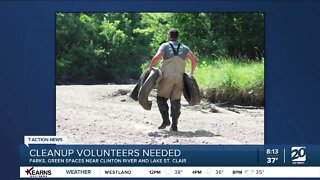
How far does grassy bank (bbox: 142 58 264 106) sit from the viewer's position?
9.18 m

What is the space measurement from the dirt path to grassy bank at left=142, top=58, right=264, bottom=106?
4.7 inches

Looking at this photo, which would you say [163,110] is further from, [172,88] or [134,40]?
[134,40]

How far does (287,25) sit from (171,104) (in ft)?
4.82

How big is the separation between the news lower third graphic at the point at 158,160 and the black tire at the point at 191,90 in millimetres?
500

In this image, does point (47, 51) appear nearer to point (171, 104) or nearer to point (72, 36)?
point (72, 36)

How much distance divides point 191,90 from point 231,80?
47 centimetres

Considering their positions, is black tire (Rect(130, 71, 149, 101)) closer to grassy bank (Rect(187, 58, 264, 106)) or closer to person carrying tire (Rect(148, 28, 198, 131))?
person carrying tire (Rect(148, 28, 198, 131))

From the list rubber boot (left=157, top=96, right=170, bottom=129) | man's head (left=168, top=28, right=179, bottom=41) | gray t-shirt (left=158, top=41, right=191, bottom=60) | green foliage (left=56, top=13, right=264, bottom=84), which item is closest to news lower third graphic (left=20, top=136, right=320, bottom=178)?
rubber boot (left=157, top=96, right=170, bottom=129)

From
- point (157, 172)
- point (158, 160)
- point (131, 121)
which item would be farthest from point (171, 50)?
point (157, 172)

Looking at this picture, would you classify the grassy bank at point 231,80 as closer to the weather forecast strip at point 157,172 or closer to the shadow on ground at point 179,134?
the shadow on ground at point 179,134

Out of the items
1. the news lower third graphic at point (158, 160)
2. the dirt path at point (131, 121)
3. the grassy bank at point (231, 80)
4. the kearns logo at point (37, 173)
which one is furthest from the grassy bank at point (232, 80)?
the kearns logo at point (37, 173)

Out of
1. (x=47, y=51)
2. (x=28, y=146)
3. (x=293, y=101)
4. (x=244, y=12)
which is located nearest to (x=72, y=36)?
(x=47, y=51)

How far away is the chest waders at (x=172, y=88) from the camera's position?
9.21m

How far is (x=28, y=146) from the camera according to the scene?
909 cm
